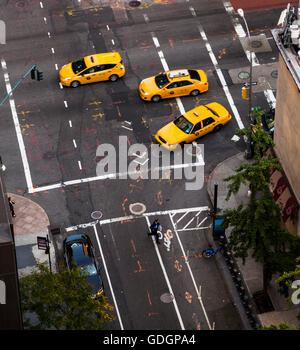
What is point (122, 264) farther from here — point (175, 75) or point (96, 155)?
point (175, 75)

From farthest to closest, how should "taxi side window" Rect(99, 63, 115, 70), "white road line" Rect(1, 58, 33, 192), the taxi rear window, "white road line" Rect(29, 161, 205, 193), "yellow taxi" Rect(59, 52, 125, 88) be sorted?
1. "taxi side window" Rect(99, 63, 115, 70)
2. "yellow taxi" Rect(59, 52, 125, 88)
3. the taxi rear window
4. "white road line" Rect(1, 58, 33, 192)
5. "white road line" Rect(29, 161, 205, 193)

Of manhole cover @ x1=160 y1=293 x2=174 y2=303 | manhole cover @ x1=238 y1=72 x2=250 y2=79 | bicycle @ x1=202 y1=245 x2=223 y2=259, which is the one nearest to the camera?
manhole cover @ x1=160 y1=293 x2=174 y2=303

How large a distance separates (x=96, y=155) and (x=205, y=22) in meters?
16.0

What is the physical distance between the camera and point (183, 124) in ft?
145

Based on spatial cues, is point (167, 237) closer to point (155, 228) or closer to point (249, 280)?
point (155, 228)

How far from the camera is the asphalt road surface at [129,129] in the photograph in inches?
1451

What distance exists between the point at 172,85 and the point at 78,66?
6.71 metres

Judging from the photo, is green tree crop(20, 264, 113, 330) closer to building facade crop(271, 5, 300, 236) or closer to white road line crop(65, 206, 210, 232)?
white road line crop(65, 206, 210, 232)

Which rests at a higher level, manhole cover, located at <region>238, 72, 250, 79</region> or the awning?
manhole cover, located at <region>238, 72, 250, 79</region>

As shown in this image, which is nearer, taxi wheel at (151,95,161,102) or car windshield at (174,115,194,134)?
car windshield at (174,115,194,134)

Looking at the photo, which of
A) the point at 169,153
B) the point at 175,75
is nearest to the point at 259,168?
the point at 169,153

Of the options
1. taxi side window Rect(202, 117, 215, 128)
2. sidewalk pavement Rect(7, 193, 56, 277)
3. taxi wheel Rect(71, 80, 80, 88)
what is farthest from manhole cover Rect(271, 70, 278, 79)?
sidewalk pavement Rect(7, 193, 56, 277)

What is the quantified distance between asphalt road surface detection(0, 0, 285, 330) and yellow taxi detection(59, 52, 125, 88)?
63 centimetres

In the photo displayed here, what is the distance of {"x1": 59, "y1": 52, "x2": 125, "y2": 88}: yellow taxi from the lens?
47.9 meters
